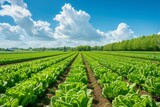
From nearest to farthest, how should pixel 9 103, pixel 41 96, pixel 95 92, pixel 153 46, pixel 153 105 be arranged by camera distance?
pixel 153 105 → pixel 9 103 → pixel 41 96 → pixel 95 92 → pixel 153 46

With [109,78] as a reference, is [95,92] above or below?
below

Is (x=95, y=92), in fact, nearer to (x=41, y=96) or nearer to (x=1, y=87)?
(x=41, y=96)

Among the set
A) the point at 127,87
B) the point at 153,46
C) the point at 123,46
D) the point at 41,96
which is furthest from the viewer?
the point at 123,46

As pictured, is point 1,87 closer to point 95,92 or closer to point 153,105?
point 95,92

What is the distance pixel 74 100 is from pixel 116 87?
2773 millimetres

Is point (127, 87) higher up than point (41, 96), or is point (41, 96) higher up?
point (127, 87)

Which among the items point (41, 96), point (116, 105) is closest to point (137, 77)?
point (41, 96)

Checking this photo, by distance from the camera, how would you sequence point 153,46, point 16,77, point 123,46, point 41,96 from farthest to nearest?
point 123,46 → point 153,46 → point 16,77 → point 41,96

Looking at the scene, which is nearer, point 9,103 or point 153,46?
point 9,103

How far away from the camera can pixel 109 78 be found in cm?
1034

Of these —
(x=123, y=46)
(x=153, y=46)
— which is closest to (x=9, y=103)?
(x=153, y=46)

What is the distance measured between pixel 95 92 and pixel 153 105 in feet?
18.4

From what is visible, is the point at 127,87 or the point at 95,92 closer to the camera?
the point at 127,87

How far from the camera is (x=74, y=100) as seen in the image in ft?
16.4
